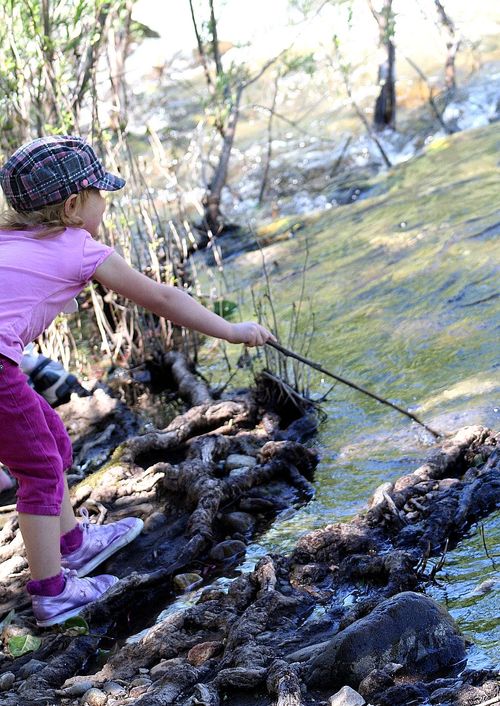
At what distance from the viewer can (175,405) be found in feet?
20.7

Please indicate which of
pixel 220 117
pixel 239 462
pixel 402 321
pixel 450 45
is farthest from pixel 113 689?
pixel 450 45

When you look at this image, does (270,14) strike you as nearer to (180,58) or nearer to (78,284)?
(180,58)

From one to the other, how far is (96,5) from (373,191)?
580 cm

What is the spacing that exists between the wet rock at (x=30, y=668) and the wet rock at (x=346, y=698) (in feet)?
3.82

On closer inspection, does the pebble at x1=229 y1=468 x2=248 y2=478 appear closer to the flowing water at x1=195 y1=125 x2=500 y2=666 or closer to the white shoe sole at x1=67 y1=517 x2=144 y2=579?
the flowing water at x1=195 y1=125 x2=500 y2=666

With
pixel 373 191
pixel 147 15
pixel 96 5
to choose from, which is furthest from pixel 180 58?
pixel 96 5

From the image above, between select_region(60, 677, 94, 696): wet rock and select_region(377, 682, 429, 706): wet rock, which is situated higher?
select_region(377, 682, 429, 706): wet rock

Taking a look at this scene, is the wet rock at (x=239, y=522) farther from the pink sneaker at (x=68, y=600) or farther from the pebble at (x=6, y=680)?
the pebble at (x=6, y=680)

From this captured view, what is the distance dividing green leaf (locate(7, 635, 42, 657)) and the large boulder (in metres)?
A: 1.21

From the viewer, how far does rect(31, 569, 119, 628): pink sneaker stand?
3.49 meters

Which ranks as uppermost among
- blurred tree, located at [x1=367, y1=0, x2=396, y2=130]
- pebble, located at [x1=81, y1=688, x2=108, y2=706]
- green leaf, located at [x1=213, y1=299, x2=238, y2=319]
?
blurred tree, located at [x1=367, y1=0, x2=396, y2=130]

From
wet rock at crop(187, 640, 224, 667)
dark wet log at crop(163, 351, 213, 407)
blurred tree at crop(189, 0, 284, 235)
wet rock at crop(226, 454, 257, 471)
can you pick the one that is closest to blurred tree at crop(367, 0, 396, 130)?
blurred tree at crop(189, 0, 284, 235)

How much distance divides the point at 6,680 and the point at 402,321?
4.32 metres

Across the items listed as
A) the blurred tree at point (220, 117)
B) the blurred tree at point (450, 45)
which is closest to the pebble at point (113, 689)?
the blurred tree at point (220, 117)
